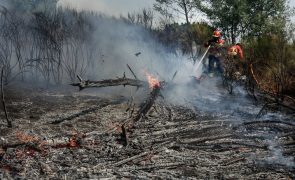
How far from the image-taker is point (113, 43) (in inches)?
656

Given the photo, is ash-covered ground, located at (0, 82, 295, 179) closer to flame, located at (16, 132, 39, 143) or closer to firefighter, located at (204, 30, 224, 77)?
flame, located at (16, 132, 39, 143)

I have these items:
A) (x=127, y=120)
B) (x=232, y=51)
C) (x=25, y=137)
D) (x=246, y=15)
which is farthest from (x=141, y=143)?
(x=246, y=15)

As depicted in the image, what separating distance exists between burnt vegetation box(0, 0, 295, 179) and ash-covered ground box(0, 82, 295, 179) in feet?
0.05

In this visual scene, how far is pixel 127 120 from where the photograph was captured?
23.9ft

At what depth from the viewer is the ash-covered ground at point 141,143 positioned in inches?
191

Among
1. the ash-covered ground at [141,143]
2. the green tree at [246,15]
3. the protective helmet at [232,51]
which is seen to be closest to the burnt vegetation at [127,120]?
the ash-covered ground at [141,143]

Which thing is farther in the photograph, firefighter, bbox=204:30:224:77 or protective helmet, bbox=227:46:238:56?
firefighter, bbox=204:30:224:77

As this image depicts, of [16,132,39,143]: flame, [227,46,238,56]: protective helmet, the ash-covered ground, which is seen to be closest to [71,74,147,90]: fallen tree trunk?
the ash-covered ground

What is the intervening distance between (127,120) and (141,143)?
1.34 metres

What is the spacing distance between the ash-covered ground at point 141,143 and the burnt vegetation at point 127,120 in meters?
0.02

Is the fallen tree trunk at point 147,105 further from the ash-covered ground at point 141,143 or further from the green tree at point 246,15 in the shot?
the green tree at point 246,15

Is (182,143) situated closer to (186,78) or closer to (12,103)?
(12,103)

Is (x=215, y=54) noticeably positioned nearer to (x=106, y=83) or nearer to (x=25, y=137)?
(x=106, y=83)

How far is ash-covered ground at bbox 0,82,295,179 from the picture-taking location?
4863 mm
